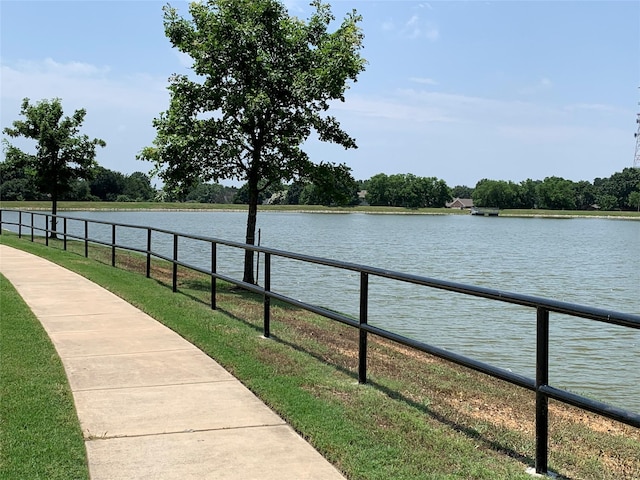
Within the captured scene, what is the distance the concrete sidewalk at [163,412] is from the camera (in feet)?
13.9

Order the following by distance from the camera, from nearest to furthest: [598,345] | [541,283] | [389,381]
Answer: [389,381] < [598,345] < [541,283]

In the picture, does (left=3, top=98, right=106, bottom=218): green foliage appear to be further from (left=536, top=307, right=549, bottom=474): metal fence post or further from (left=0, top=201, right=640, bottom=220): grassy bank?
(left=0, top=201, right=640, bottom=220): grassy bank

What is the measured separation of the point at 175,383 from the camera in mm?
6164

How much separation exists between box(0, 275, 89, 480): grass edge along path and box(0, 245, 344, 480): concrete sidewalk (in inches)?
4.2

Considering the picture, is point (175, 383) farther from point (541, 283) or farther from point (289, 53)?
point (541, 283)

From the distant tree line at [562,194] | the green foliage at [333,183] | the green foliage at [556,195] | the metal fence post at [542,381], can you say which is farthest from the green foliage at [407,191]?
the metal fence post at [542,381]

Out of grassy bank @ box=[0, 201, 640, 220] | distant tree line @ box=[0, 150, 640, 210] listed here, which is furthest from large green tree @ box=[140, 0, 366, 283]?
distant tree line @ box=[0, 150, 640, 210]

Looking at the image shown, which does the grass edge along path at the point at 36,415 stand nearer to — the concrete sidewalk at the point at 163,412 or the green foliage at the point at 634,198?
the concrete sidewalk at the point at 163,412

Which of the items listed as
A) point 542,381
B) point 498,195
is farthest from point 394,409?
point 498,195

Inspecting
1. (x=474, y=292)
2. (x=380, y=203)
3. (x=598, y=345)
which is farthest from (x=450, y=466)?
(x=380, y=203)

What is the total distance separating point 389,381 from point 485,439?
195cm

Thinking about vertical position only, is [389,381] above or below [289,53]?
below

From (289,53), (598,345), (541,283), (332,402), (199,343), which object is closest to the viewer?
(332,402)

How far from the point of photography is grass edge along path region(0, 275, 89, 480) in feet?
13.6
